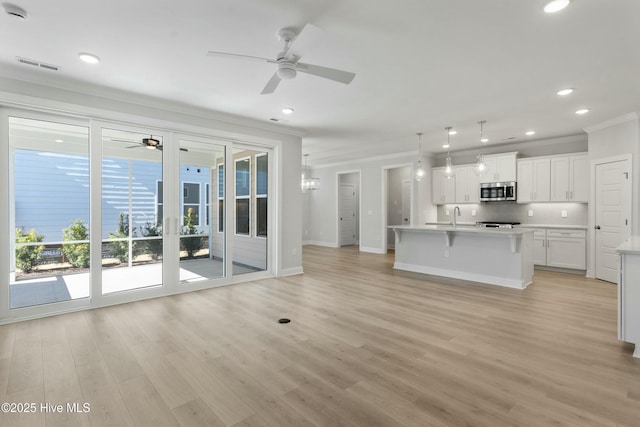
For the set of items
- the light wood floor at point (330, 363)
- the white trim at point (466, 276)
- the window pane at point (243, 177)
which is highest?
the window pane at point (243, 177)

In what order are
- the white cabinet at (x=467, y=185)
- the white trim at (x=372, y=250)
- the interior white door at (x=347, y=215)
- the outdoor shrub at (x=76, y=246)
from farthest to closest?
the interior white door at (x=347, y=215), the white trim at (x=372, y=250), the white cabinet at (x=467, y=185), the outdoor shrub at (x=76, y=246)

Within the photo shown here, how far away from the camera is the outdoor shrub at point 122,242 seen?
4297 mm

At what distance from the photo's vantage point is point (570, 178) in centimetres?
627

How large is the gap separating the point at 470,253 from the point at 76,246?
6.04 meters

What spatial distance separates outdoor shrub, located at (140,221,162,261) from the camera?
15.0 feet

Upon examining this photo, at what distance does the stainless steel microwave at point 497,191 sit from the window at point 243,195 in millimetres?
5429

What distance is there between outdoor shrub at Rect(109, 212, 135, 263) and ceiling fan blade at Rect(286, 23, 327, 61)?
10.7 ft

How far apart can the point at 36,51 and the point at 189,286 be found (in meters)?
3.34

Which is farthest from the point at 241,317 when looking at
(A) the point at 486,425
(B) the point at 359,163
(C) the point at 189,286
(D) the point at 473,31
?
(B) the point at 359,163

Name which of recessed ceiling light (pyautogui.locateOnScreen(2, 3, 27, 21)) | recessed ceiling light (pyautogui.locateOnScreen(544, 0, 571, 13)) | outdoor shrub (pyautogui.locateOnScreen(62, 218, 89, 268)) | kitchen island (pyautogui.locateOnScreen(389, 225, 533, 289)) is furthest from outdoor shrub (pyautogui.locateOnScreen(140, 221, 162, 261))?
recessed ceiling light (pyautogui.locateOnScreen(544, 0, 571, 13))

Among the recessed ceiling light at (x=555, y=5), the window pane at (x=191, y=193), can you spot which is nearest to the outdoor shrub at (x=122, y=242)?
the window pane at (x=191, y=193)

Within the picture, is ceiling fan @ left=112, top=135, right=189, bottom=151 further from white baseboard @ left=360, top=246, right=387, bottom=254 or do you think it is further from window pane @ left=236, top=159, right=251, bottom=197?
white baseboard @ left=360, top=246, right=387, bottom=254

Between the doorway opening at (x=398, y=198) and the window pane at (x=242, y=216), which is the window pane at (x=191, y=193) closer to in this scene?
the window pane at (x=242, y=216)

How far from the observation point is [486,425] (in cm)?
184
